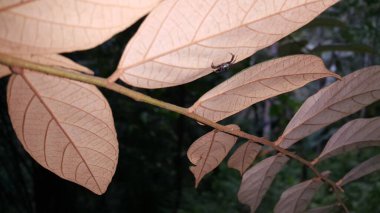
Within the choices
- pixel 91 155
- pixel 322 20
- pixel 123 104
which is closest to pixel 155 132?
pixel 123 104

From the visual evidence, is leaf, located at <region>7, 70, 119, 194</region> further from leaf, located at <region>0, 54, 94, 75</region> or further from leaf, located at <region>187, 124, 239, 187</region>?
leaf, located at <region>187, 124, 239, 187</region>

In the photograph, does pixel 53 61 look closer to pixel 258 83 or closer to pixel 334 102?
pixel 258 83

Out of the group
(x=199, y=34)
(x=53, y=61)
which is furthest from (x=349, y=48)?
(x=53, y=61)

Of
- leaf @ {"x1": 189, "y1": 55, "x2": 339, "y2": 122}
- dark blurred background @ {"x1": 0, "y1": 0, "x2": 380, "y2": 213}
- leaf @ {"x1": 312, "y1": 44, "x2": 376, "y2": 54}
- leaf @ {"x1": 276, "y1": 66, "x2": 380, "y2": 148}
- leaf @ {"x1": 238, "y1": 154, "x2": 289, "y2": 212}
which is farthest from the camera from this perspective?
dark blurred background @ {"x1": 0, "y1": 0, "x2": 380, "y2": 213}

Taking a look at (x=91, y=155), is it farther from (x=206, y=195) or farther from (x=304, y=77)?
(x=206, y=195)

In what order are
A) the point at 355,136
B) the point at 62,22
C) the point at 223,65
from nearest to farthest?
1. the point at 62,22
2. the point at 223,65
3. the point at 355,136

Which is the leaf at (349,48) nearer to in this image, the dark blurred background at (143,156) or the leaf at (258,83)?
the dark blurred background at (143,156)

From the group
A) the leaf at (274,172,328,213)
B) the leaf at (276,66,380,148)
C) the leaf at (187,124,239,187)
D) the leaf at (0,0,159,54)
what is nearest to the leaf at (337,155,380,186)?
the leaf at (274,172,328,213)
